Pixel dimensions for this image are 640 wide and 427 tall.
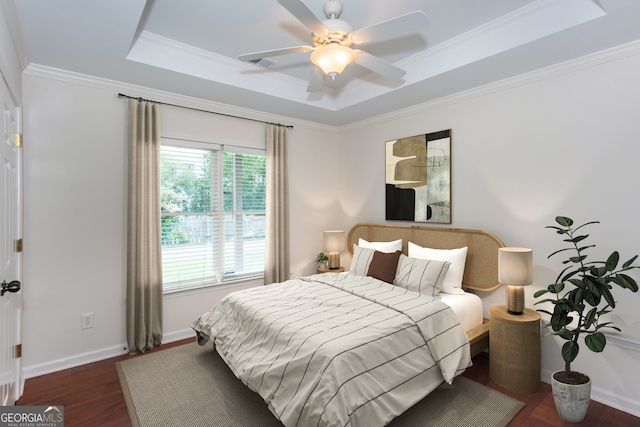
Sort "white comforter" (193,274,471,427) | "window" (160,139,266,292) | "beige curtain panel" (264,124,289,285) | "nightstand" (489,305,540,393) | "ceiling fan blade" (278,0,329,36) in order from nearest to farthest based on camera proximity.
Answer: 1. "ceiling fan blade" (278,0,329,36)
2. "white comforter" (193,274,471,427)
3. "nightstand" (489,305,540,393)
4. "window" (160,139,266,292)
5. "beige curtain panel" (264,124,289,285)

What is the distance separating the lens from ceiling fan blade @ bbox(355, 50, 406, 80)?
7.52 feet

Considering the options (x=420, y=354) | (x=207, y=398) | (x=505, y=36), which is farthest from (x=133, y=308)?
(x=505, y=36)

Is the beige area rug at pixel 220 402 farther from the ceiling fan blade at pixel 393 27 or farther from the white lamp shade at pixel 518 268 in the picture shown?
the ceiling fan blade at pixel 393 27

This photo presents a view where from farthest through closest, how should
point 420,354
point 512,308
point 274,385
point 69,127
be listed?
point 69,127, point 512,308, point 420,354, point 274,385

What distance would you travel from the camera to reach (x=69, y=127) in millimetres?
2967

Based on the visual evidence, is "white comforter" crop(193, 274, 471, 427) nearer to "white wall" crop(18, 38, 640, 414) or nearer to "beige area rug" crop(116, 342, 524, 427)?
"beige area rug" crop(116, 342, 524, 427)

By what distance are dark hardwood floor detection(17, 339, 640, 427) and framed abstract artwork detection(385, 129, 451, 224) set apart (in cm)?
168

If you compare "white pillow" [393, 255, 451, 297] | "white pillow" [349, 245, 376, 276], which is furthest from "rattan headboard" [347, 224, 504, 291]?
"white pillow" [349, 245, 376, 276]

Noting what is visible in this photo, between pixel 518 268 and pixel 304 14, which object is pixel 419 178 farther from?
pixel 304 14

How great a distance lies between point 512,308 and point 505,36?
2187mm

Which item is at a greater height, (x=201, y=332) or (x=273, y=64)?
(x=273, y=64)

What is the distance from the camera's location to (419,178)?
3.86 meters

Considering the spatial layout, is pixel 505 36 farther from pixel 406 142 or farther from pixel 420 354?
pixel 420 354

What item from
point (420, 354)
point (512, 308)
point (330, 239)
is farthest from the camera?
point (330, 239)
